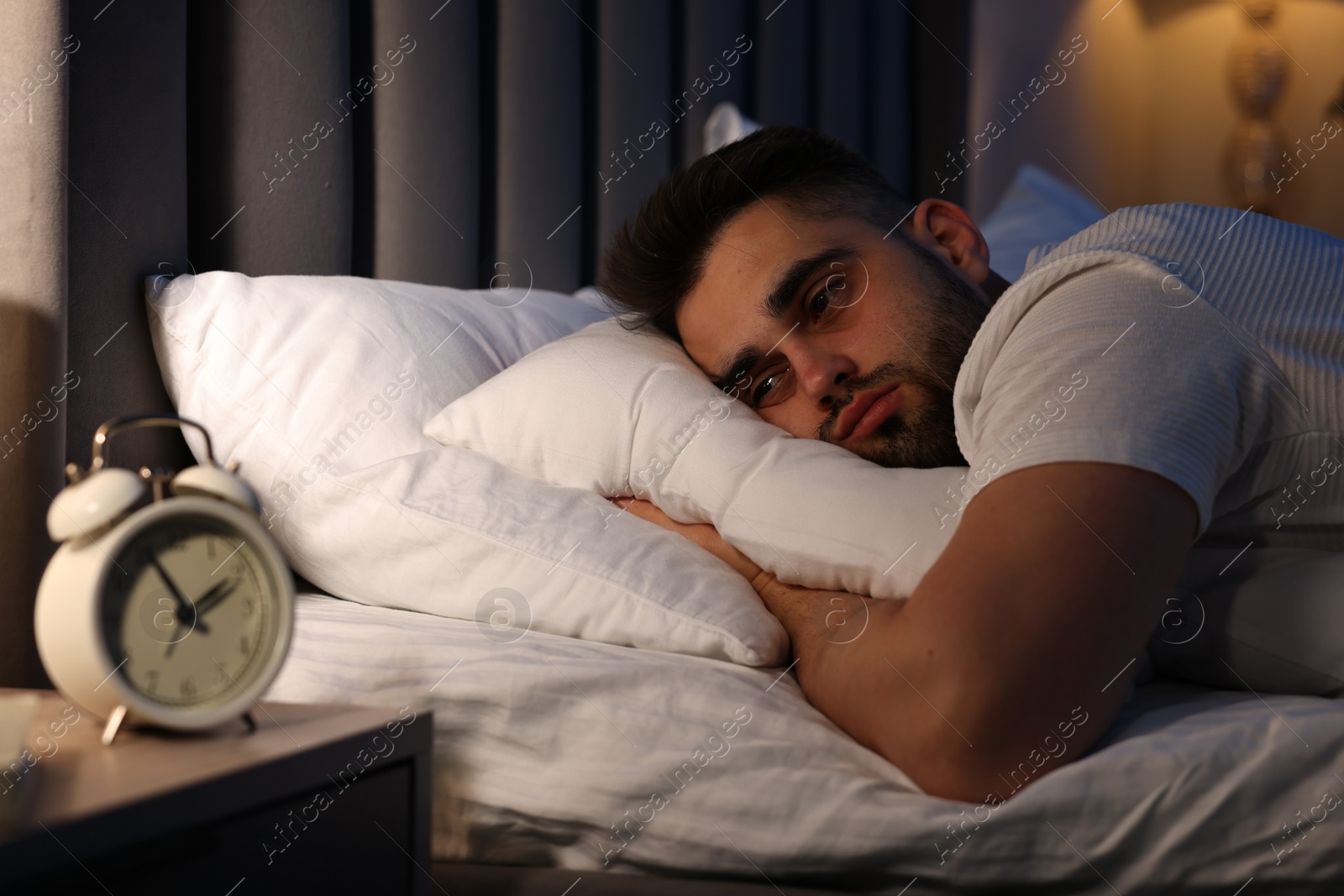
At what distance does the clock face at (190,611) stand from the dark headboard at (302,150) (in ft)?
1.27

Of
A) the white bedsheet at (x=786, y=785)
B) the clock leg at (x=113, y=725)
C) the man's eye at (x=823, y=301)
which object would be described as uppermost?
the man's eye at (x=823, y=301)

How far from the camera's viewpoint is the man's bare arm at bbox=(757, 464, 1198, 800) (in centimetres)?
73

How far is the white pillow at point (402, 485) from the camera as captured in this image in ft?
3.12

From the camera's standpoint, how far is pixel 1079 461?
30.2 inches

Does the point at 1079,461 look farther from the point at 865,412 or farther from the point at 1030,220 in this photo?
the point at 1030,220

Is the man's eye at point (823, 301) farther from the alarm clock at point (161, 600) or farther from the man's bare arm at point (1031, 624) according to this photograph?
the alarm clock at point (161, 600)

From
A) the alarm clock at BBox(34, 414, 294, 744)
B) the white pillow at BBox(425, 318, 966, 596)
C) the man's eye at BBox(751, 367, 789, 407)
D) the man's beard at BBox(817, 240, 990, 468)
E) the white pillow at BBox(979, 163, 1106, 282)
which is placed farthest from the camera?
the white pillow at BBox(979, 163, 1106, 282)

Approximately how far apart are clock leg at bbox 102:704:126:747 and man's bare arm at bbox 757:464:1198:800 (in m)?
0.52

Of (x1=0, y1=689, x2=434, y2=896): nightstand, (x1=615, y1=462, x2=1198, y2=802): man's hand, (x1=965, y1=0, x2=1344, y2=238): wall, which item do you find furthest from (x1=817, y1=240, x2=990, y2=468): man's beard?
(x1=965, y1=0, x2=1344, y2=238): wall

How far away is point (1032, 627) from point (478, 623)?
0.51 metres

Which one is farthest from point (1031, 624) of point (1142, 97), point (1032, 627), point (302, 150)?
point (1142, 97)

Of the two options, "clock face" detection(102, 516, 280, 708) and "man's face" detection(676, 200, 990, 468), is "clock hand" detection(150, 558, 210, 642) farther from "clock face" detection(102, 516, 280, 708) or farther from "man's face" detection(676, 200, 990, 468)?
"man's face" detection(676, 200, 990, 468)

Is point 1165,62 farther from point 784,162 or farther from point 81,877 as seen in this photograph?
point 81,877

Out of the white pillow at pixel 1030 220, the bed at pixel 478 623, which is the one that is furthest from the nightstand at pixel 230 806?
the white pillow at pixel 1030 220
